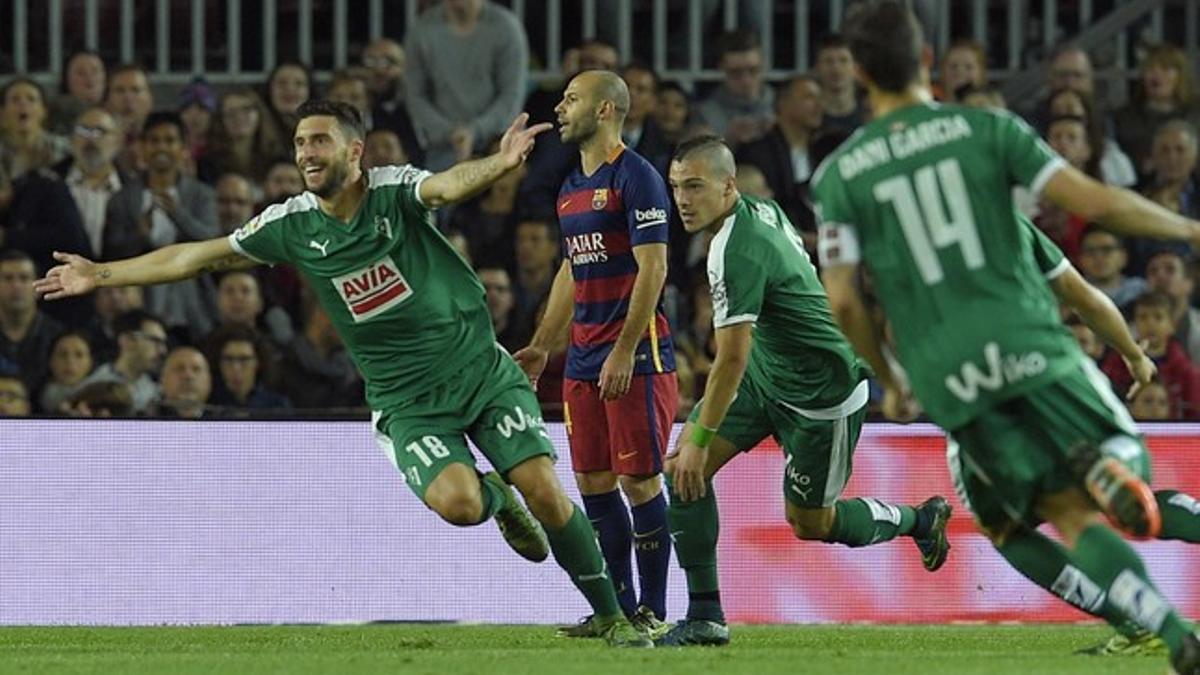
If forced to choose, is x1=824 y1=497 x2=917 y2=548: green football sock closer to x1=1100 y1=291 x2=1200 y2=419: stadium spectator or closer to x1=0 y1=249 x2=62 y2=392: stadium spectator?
x1=1100 y1=291 x2=1200 y2=419: stadium spectator

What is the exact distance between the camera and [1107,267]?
48.9 ft

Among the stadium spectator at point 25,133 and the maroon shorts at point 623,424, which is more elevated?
the stadium spectator at point 25,133

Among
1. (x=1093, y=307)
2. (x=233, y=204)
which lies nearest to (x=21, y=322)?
(x=233, y=204)

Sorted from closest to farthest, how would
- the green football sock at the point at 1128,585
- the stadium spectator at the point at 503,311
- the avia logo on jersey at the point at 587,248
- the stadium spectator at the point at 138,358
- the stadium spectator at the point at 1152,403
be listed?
1. the green football sock at the point at 1128,585
2. the avia logo on jersey at the point at 587,248
3. the stadium spectator at the point at 1152,403
4. the stadium spectator at the point at 138,358
5. the stadium spectator at the point at 503,311

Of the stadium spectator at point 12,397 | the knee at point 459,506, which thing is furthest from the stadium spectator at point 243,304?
the knee at point 459,506

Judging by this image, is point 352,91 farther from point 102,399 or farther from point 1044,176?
point 1044,176

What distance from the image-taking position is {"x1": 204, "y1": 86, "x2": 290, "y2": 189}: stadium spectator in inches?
623

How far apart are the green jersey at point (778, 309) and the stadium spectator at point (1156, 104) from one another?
19.6 ft

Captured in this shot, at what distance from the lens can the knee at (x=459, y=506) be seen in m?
9.81

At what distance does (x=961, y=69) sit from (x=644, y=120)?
1.98m

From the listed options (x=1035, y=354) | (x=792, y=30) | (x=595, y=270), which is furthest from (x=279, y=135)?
(x=1035, y=354)

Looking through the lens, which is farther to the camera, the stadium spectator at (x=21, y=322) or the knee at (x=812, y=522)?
the stadium spectator at (x=21, y=322)

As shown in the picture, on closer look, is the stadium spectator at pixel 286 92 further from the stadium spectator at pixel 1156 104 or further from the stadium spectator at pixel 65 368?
the stadium spectator at pixel 1156 104

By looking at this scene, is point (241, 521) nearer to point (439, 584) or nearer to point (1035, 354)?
point (439, 584)
